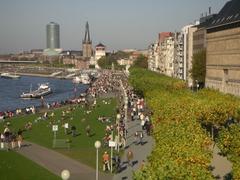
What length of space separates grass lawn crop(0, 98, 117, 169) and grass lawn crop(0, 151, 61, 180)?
3.76 metres

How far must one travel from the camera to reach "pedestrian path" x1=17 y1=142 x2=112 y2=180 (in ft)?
114

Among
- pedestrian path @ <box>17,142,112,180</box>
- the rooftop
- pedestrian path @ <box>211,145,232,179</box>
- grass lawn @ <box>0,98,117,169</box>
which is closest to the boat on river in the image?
the rooftop

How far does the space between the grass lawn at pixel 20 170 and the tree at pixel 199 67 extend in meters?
79.7

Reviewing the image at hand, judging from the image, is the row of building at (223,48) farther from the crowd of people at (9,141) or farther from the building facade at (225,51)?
the crowd of people at (9,141)

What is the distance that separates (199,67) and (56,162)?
266 ft

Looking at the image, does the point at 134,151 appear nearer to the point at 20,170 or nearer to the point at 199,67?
the point at 20,170

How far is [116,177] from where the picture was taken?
3419 centimetres

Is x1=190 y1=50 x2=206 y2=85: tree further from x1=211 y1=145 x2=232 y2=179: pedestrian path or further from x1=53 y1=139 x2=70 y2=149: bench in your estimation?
x1=211 y1=145 x2=232 y2=179: pedestrian path

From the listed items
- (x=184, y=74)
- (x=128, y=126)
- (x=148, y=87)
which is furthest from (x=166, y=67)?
(x=128, y=126)

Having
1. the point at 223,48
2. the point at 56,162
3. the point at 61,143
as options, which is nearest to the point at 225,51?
the point at 223,48

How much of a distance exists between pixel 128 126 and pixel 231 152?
88.8ft

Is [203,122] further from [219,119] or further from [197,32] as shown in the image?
[197,32]

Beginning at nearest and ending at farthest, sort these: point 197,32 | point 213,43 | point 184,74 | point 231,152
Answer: point 231,152 < point 213,43 < point 197,32 < point 184,74

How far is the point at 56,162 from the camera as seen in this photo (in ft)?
126
